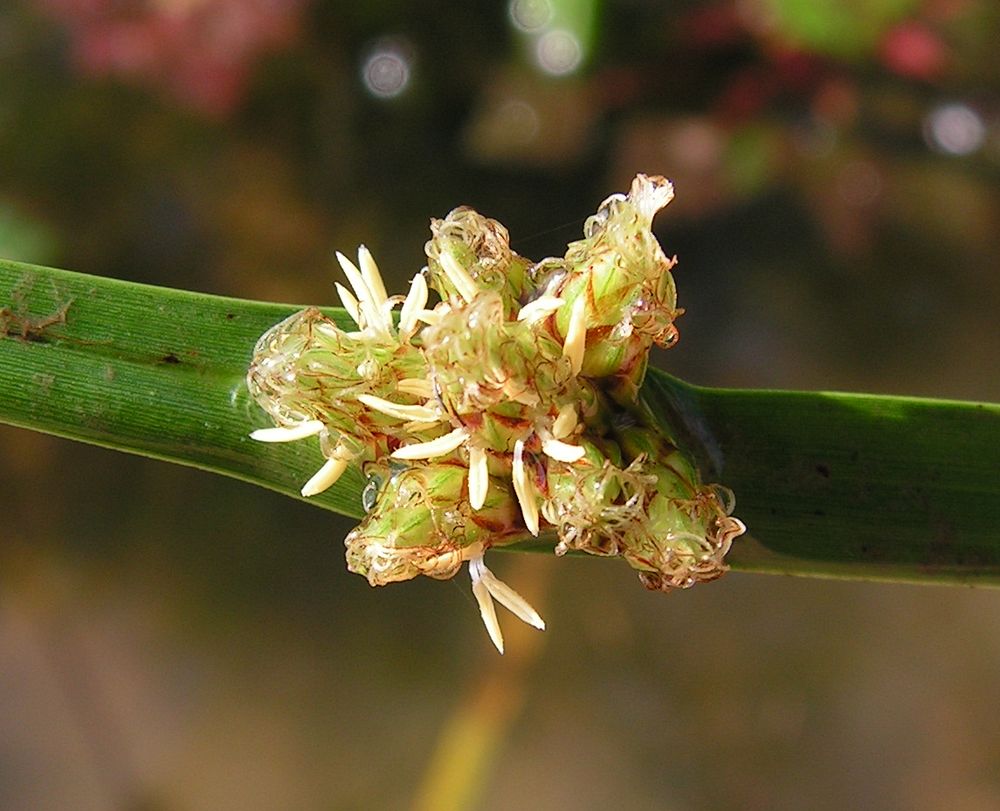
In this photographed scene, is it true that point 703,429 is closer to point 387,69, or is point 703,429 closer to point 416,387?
point 416,387

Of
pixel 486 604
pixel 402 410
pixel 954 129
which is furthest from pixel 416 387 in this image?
pixel 954 129

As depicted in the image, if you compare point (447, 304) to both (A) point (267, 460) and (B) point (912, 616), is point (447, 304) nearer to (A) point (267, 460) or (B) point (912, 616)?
(A) point (267, 460)

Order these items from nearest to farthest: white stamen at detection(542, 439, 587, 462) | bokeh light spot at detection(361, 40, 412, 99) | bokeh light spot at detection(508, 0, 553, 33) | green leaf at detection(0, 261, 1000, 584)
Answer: white stamen at detection(542, 439, 587, 462) → green leaf at detection(0, 261, 1000, 584) → bokeh light spot at detection(508, 0, 553, 33) → bokeh light spot at detection(361, 40, 412, 99)

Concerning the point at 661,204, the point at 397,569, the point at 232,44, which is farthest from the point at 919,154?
the point at 397,569

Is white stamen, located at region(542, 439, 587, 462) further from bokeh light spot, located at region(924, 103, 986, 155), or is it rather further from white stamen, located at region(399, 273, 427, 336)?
bokeh light spot, located at region(924, 103, 986, 155)

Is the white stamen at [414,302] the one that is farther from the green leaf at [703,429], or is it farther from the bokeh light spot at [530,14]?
the bokeh light spot at [530,14]

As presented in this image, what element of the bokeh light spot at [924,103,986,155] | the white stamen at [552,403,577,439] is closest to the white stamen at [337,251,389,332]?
the white stamen at [552,403,577,439]
